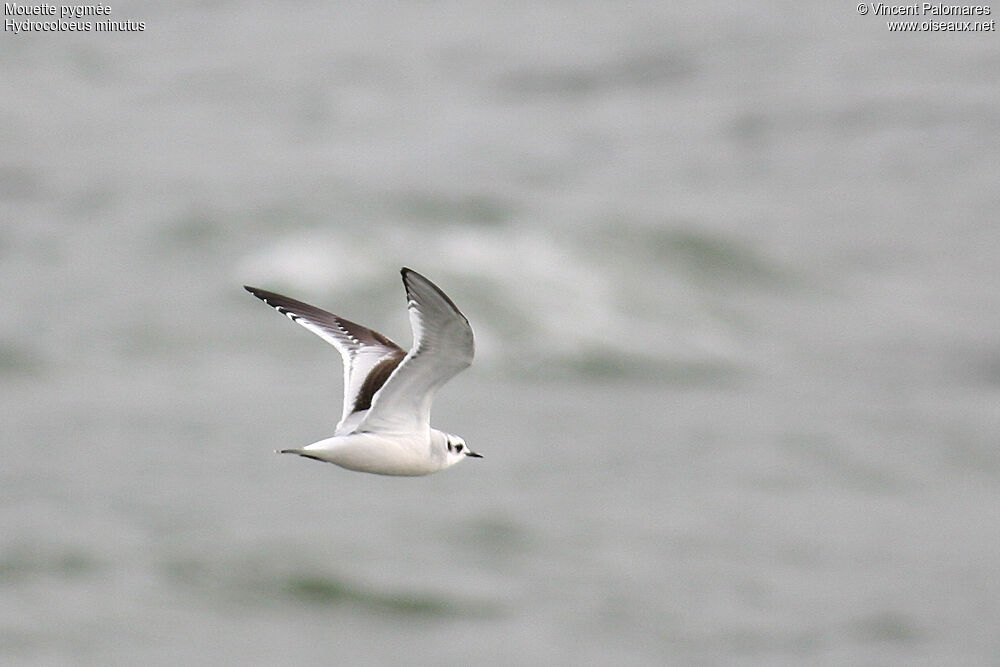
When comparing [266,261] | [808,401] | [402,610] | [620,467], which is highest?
[266,261]

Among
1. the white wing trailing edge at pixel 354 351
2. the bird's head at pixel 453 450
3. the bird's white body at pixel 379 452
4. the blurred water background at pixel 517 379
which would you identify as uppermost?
the blurred water background at pixel 517 379

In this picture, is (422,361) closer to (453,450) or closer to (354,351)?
(453,450)

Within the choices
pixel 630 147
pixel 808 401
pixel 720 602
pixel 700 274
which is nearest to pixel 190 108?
pixel 630 147

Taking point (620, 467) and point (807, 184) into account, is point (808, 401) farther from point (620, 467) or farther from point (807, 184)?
point (807, 184)

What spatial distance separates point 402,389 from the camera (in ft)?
25.2

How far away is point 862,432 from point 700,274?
3.60 metres

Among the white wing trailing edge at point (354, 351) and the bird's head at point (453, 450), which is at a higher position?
the white wing trailing edge at point (354, 351)

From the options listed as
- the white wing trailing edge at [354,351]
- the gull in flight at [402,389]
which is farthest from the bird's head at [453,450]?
the white wing trailing edge at [354,351]

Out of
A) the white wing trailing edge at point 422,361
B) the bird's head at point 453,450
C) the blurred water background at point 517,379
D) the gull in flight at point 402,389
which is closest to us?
the white wing trailing edge at point 422,361

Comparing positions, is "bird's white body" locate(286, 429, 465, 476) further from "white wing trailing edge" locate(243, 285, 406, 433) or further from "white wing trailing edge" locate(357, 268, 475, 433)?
"white wing trailing edge" locate(243, 285, 406, 433)

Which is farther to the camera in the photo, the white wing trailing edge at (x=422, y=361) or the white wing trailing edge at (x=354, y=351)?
the white wing trailing edge at (x=354, y=351)

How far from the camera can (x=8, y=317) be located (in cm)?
2530

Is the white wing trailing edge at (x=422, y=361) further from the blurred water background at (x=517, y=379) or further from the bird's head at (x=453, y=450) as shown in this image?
the blurred water background at (x=517, y=379)

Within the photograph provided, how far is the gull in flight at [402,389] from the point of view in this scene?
715 cm
